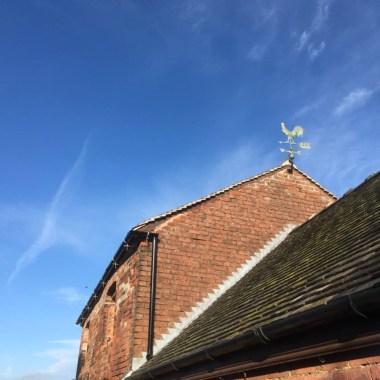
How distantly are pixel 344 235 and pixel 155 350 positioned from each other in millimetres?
4913

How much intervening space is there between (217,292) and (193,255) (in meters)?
1.15

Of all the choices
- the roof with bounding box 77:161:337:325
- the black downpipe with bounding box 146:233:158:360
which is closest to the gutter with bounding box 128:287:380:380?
the black downpipe with bounding box 146:233:158:360

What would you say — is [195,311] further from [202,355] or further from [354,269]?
[354,269]

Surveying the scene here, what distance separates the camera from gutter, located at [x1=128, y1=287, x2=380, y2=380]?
3697mm

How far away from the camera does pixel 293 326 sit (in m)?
4.45

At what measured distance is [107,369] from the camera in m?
10.8

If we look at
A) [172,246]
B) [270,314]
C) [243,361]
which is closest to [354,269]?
[270,314]

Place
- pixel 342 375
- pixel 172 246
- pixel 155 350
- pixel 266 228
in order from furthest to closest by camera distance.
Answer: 1. pixel 266 228
2. pixel 172 246
3. pixel 155 350
4. pixel 342 375

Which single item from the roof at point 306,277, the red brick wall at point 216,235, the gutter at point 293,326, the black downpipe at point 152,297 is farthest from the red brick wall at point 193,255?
the gutter at point 293,326

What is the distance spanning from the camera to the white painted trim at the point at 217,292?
9.23 m

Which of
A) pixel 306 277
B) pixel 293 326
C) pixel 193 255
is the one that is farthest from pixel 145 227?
pixel 293 326

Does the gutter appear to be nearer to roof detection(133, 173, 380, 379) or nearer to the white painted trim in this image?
roof detection(133, 173, 380, 379)

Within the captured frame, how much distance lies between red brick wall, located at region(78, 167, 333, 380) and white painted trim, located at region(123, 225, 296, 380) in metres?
0.11

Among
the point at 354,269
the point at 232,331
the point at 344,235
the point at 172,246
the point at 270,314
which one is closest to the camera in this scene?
the point at 354,269
